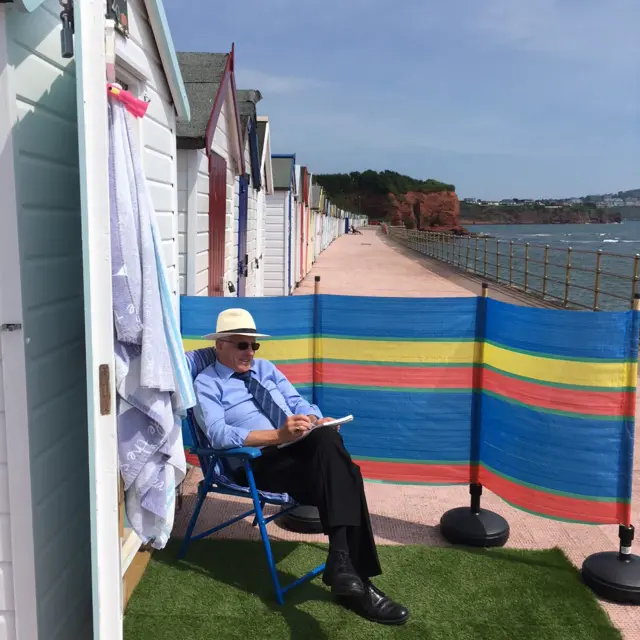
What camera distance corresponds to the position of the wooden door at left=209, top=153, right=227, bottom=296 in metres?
6.17

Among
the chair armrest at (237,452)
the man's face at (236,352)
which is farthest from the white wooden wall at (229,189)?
the chair armrest at (237,452)

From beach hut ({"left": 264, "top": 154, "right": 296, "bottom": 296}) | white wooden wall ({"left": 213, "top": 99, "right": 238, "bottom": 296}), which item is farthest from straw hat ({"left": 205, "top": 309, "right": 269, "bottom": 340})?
beach hut ({"left": 264, "top": 154, "right": 296, "bottom": 296})

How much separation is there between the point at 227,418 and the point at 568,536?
2.15m

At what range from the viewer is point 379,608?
3.22 m

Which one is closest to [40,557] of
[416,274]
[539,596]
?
[539,596]

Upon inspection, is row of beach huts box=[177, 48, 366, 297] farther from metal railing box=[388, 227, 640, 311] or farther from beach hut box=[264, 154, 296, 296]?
metal railing box=[388, 227, 640, 311]

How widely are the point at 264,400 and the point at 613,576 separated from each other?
194 centimetres

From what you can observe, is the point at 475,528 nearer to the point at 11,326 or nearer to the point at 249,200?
the point at 11,326

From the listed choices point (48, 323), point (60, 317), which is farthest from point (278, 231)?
point (48, 323)

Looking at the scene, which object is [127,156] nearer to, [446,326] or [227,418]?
[227,418]

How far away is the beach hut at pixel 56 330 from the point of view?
2.19 meters

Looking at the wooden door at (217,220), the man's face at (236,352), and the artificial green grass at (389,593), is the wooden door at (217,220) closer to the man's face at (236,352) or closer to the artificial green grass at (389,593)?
the man's face at (236,352)

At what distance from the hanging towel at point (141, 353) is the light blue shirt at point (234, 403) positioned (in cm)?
60

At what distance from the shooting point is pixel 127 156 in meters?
2.58
